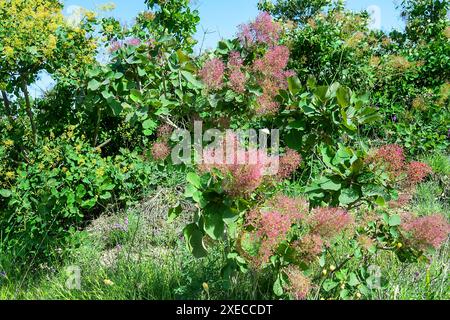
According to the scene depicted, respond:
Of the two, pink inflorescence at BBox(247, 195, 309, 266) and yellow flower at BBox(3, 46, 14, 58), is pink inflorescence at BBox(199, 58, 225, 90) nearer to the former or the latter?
pink inflorescence at BBox(247, 195, 309, 266)

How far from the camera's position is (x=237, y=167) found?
190 cm

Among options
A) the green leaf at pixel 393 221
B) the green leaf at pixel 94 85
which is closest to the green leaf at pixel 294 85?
→ the green leaf at pixel 393 221

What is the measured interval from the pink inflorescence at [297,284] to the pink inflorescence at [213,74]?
2.91 ft

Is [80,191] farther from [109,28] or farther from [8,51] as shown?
[109,28]

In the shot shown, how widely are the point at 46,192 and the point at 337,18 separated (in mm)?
3968

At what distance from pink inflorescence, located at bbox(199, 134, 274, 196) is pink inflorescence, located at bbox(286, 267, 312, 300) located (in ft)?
1.26

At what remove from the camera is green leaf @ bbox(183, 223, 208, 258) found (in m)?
2.04

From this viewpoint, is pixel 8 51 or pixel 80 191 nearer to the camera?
pixel 80 191

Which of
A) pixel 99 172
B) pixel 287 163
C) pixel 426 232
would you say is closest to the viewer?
pixel 426 232

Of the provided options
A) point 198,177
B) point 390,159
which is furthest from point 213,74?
point 390,159

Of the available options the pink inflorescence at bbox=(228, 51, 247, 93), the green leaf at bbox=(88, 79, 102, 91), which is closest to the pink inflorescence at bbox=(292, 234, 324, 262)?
the pink inflorescence at bbox=(228, 51, 247, 93)

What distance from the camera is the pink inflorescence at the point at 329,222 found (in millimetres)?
2021

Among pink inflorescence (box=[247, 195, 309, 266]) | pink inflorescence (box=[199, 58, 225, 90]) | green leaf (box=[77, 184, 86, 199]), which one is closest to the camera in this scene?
pink inflorescence (box=[247, 195, 309, 266])

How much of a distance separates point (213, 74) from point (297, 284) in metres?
0.99
